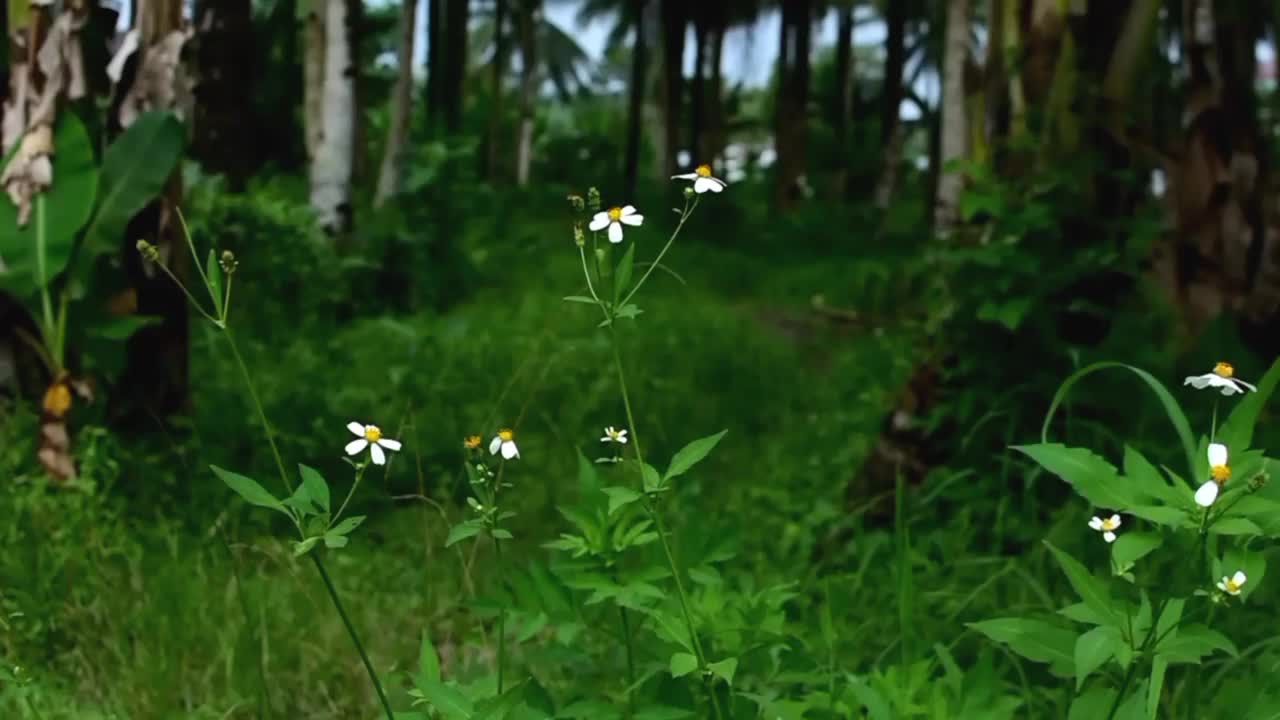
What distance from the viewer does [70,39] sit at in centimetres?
389

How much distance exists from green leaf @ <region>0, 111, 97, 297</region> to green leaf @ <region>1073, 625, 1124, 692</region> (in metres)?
3.16

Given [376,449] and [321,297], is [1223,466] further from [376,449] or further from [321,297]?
[321,297]

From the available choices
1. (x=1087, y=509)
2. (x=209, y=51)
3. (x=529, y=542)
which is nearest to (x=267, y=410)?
(x=529, y=542)

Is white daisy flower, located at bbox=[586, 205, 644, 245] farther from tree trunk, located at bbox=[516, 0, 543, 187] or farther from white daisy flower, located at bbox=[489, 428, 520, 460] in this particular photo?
tree trunk, located at bbox=[516, 0, 543, 187]

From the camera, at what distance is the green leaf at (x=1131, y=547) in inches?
59.1

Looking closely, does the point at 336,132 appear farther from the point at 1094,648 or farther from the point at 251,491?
the point at 1094,648

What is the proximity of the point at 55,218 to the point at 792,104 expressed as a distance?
15.8 m

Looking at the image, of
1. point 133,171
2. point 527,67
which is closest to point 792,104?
point 527,67

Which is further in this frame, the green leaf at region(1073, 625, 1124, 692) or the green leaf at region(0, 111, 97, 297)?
the green leaf at region(0, 111, 97, 297)

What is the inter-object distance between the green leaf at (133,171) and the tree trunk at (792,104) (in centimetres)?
1483

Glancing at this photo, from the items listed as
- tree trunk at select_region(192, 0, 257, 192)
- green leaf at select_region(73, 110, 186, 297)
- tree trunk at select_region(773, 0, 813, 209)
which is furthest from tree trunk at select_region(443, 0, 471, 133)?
green leaf at select_region(73, 110, 186, 297)

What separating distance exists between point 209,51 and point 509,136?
20.8 m

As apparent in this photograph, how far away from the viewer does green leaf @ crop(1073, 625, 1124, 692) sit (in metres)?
1.44

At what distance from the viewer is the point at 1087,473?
5.15 ft
